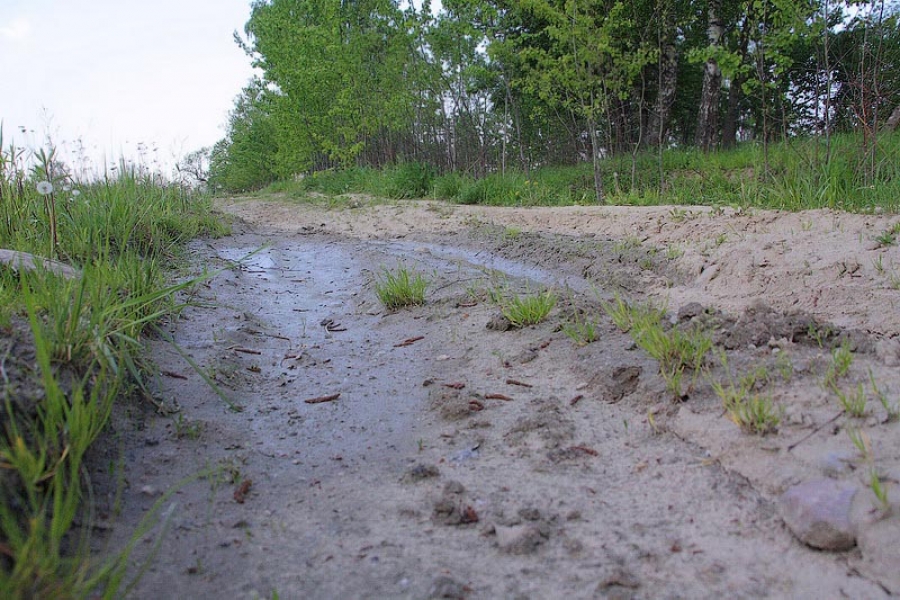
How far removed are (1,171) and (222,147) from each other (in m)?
32.5

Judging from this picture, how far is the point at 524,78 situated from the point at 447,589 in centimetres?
1236

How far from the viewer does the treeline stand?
10016 millimetres

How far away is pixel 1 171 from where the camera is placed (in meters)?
4.55

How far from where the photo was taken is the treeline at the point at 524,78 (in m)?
10.0

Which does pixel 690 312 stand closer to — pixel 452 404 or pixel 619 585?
pixel 452 404

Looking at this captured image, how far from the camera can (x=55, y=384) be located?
174cm

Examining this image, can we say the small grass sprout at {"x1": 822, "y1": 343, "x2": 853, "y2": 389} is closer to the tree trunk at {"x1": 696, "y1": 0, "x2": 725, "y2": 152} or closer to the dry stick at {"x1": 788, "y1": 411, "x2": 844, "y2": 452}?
the dry stick at {"x1": 788, "y1": 411, "x2": 844, "y2": 452}

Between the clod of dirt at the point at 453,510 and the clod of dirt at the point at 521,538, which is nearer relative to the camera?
the clod of dirt at the point at 521,538

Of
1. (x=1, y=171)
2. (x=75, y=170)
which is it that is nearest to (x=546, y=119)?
(x=75, y=170)

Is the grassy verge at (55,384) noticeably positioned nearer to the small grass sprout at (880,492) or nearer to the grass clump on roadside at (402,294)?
the grass clump on roadside at (402,294)

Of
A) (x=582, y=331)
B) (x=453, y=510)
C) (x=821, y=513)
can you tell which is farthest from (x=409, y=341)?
(x=821, y=513)

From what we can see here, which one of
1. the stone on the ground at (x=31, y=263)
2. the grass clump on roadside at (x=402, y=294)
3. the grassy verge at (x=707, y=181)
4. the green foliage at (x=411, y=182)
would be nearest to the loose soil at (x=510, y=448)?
the grass clump on roadside at (x=402, y=294)

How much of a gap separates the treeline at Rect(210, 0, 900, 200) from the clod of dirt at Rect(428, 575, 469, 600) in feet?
26.2

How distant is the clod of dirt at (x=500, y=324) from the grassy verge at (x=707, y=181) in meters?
3.27
